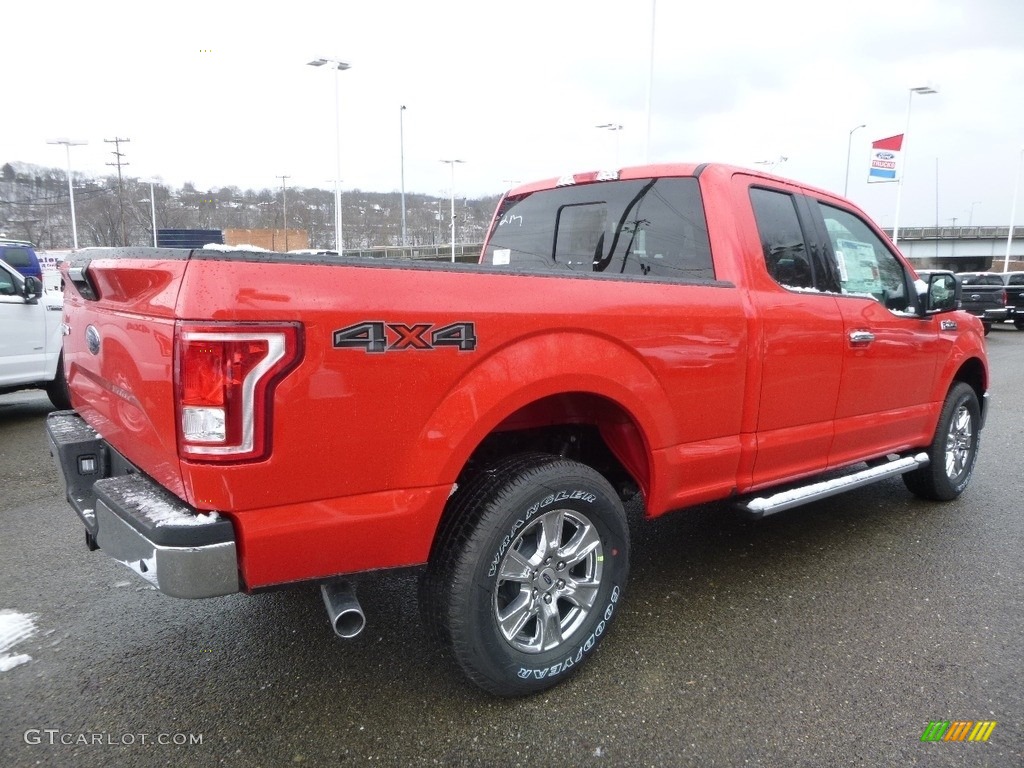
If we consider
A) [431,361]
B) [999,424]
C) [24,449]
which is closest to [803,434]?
[431,361]

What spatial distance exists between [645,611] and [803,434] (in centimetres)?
116

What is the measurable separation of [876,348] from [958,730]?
1.99 m

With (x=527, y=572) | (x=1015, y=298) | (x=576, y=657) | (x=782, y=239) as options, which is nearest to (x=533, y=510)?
(x=527, y=572)

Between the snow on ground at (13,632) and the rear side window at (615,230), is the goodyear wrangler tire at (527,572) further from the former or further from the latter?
the snow on ground at (13,632)

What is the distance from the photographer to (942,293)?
4.22 m

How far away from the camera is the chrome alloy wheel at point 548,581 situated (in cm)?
247

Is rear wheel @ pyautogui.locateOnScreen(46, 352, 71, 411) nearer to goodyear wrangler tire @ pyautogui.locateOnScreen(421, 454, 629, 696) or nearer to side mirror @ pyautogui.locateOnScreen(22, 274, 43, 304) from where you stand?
side mirror @ pyautogui.locateOnScreen(22, 274, 43, 304)

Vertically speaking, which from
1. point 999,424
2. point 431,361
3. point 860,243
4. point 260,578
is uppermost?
point 860,243

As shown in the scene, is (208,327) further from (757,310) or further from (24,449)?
(24,449)

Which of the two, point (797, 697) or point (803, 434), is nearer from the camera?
point (797, 697)

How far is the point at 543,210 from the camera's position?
13.2 feet

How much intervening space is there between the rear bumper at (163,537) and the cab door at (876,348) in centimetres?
302

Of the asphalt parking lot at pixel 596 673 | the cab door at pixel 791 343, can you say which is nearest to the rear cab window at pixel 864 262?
the cab door at pixel 791 343

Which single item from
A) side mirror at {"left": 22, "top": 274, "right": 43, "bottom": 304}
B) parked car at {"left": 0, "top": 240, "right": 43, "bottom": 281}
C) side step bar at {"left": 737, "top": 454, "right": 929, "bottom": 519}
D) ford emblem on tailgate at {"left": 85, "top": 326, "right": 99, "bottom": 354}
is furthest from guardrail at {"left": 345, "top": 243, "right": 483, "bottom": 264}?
ford emblem on tailgate at {"left": 85, "top": 326, "right": 99, "bottom": 354}
